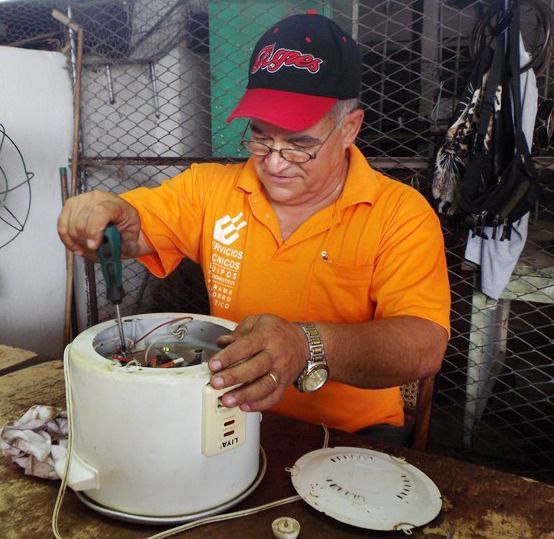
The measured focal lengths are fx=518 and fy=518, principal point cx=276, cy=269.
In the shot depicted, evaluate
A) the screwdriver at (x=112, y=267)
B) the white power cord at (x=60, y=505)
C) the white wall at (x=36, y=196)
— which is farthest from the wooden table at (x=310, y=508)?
the white wall at (x=36, y=196)

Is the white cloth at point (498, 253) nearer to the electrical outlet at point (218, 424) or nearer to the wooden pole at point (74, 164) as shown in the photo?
the electrical outlet at point (218, 424)

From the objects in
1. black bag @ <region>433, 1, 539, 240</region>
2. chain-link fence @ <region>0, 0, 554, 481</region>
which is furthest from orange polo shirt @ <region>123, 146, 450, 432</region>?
chain-link fence @ <region>0, 0, 554, 481</region>

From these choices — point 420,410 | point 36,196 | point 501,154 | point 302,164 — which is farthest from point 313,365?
point 36,196

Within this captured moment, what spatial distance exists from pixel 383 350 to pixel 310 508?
319mm

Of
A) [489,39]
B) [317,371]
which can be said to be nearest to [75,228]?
[317,371]

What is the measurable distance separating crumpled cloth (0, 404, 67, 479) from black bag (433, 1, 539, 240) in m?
1.66

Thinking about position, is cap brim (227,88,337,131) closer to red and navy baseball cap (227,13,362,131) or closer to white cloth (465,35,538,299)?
red and navy baseball cap (227,13,362,131)

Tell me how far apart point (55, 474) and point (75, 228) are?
465mm

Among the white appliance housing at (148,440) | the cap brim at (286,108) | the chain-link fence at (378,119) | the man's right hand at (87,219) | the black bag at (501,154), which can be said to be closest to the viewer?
the white appliance housing at (148,440)

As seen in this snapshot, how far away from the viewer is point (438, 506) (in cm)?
83

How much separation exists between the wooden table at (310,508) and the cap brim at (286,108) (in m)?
0.67

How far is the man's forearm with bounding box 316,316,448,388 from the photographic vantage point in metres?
0.94

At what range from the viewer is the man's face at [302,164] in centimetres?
121

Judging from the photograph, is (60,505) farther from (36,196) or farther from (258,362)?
(36,196)
